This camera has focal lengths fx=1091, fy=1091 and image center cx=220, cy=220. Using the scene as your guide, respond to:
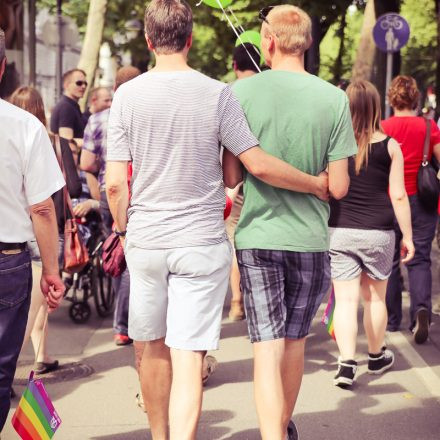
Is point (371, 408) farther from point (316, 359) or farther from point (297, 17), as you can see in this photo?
point (297, 17)

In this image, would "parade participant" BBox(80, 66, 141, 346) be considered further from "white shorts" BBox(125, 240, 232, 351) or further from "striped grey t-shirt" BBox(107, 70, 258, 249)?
"striped grey t-shirt" BBox(107, 70, 258, 249)

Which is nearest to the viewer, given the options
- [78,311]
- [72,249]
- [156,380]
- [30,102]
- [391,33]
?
[156,380]

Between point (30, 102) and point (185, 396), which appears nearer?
point (185, 396)

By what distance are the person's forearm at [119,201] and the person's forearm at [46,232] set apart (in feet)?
1.20

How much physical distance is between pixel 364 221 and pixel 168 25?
259cm

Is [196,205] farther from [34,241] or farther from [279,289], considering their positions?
[34,241]

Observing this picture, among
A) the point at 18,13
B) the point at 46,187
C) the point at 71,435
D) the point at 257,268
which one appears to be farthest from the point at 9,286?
the point at 18,13

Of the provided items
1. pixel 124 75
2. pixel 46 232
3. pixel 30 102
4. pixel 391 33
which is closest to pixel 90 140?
pixel 124 75

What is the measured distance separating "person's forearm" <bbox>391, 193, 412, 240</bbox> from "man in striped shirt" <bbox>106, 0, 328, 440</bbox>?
2186 mm

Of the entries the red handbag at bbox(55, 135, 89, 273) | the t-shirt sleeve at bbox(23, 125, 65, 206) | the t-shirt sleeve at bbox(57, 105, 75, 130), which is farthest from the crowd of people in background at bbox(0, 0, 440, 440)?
the t-shirt sleeve at bbox(57, 105, 75, 130)

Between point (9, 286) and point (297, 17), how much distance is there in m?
1.77

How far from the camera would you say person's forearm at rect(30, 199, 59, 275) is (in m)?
4.26

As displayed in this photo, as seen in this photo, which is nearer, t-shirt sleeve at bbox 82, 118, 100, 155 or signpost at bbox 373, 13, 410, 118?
t-shirt sleeve at bbox 82, 118, 100, 155

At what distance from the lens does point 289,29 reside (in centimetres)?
484
